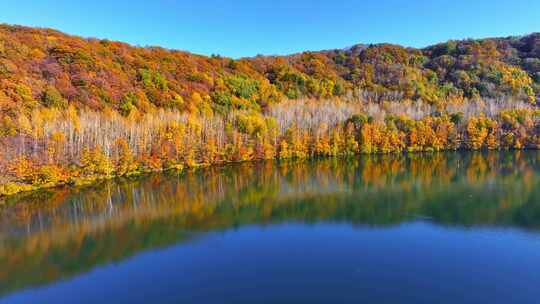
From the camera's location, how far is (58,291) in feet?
45.9

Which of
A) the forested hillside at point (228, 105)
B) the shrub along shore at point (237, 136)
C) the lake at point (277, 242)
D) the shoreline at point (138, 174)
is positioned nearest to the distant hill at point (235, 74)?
the forested hillside at point (228, 105)

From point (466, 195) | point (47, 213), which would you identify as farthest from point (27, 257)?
point (466, 195)

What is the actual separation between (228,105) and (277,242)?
44096 mm

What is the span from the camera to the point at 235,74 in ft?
249

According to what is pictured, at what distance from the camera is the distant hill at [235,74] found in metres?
44.5

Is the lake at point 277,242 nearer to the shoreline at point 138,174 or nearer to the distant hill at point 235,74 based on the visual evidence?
the shoreline at point 138,174

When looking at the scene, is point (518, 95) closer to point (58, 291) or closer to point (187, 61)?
point (187, 61)

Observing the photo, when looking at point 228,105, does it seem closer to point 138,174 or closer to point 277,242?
point 138,174

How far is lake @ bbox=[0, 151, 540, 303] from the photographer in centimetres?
Result: 1364

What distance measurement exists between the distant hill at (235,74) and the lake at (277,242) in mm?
17821

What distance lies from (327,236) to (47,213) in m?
18.5

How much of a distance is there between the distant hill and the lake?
17821 millimetres

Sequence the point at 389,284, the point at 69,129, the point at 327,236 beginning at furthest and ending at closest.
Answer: the point at 69,129 → the point at 327,236 → the point at 389,284

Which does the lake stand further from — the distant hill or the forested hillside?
the distant hill
